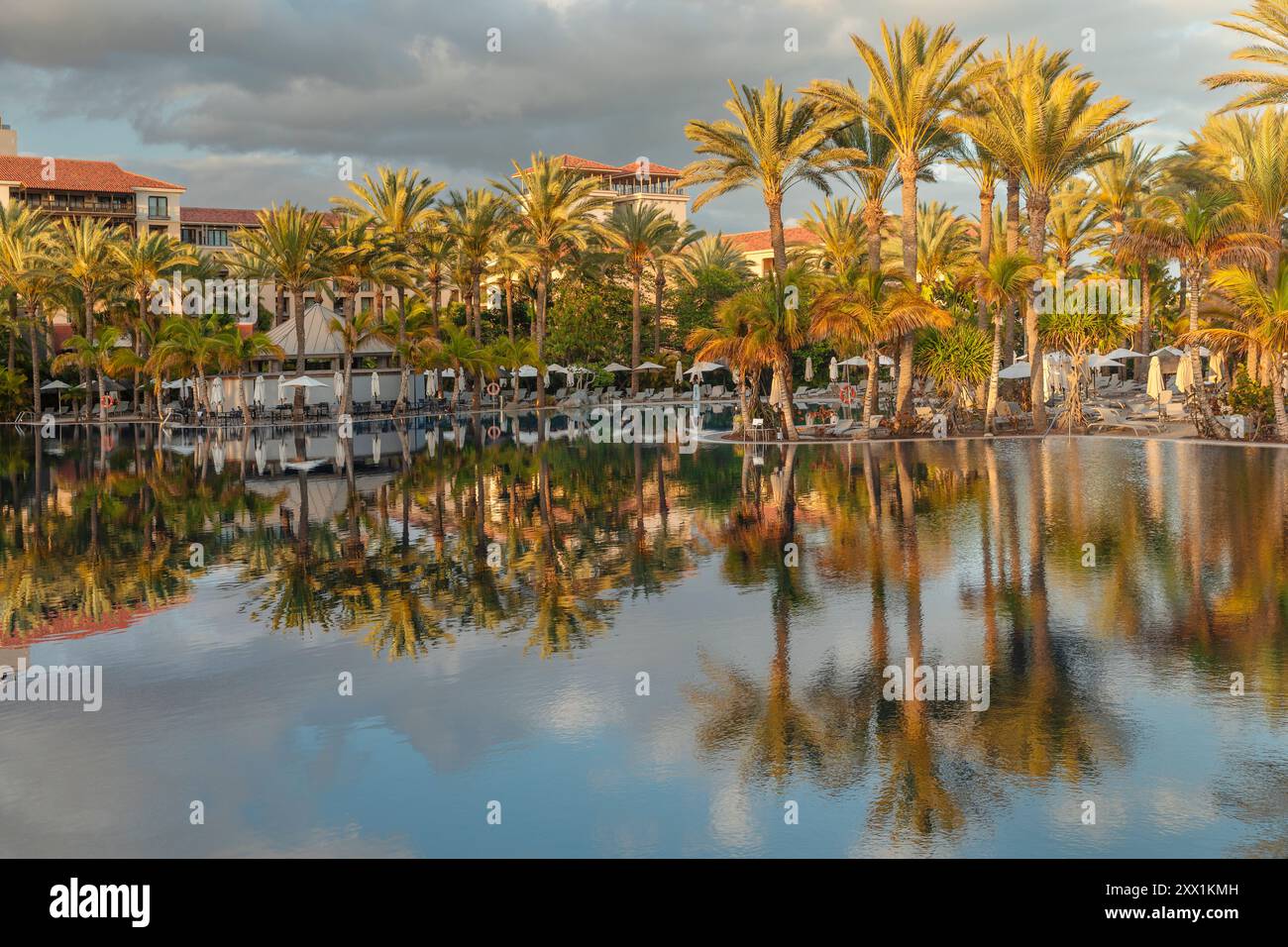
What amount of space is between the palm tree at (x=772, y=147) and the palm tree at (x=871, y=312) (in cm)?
348

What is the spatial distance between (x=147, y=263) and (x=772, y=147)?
37.1m

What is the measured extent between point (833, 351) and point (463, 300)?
2870cm

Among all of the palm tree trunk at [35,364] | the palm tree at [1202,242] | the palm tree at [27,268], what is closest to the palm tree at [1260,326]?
the palm tree at [1202,242]

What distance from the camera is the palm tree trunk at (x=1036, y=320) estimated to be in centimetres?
3475

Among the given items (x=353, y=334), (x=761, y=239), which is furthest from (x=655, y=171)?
(x=353, y=334)

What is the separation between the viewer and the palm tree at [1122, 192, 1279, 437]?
30.9m

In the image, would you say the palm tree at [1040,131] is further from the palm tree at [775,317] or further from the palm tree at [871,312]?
→ the palm tree at [775,317]

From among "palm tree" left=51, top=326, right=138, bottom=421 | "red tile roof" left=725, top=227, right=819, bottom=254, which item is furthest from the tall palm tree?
"red tile roof" left=725, top=227, right=819, bottom=254

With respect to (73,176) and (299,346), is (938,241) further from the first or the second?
(73,176)

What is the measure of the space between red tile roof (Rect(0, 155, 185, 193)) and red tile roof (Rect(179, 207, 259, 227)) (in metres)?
2.08

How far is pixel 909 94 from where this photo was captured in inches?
1364

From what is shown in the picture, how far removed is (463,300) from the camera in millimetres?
84938
